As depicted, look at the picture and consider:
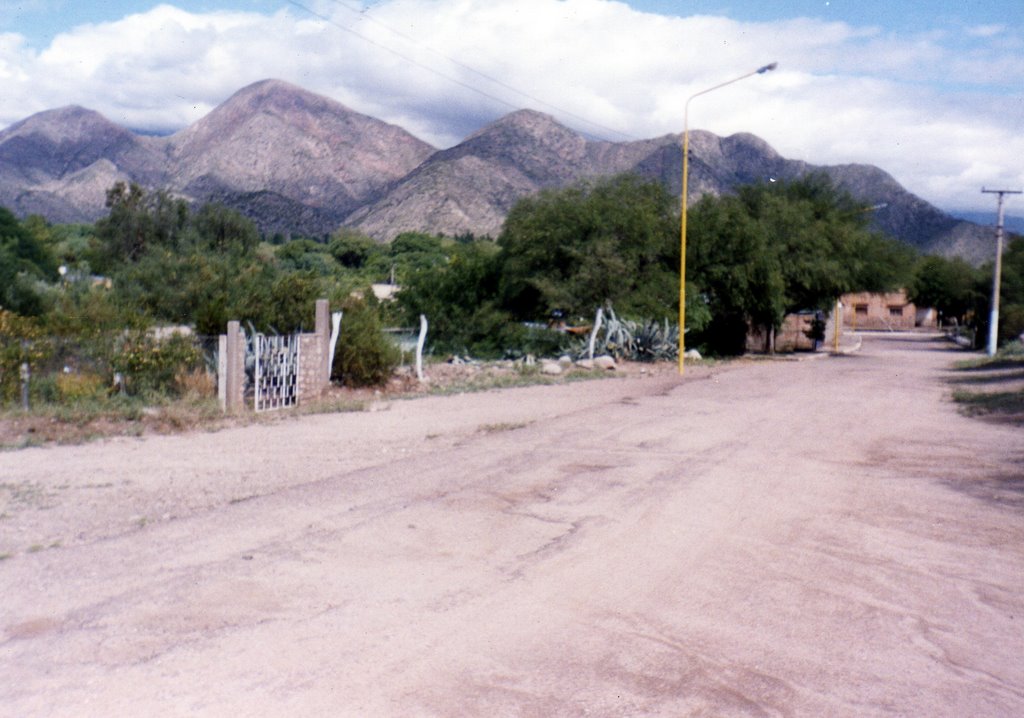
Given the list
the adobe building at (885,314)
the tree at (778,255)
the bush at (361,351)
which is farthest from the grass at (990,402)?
the adobe building at (885,314)

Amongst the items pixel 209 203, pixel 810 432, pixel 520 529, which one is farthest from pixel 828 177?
pixel 520 529

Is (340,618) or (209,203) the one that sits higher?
(209,203)

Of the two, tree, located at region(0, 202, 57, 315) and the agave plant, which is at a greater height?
tree, located at region(0, 202, 57, 315)

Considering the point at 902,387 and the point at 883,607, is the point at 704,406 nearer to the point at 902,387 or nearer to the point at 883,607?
the point at 902,387

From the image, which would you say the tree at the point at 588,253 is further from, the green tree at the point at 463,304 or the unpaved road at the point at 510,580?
the unpaved road at the point at 510,580

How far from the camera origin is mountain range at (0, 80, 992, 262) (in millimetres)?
74375

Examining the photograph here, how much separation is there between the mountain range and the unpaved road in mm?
44061

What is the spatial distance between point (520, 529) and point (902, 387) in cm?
2240

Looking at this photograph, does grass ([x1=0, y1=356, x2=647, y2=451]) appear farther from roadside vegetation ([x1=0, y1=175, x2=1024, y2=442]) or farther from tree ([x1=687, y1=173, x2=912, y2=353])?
tree ([x1=687, y1=173, x2=912, y2=353])

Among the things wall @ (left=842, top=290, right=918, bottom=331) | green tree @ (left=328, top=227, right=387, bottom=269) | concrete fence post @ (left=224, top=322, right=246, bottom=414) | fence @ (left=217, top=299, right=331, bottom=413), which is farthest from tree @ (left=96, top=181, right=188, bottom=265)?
wall @ (left=842, top=290, right=918, bottom=331)

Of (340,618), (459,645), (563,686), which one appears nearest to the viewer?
(563,686)

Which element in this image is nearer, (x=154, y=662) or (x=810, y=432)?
(x=154, y=662)

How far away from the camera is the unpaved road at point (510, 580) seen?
231 inches

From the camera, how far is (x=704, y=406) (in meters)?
22.6
